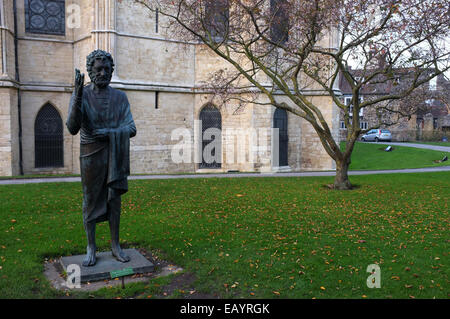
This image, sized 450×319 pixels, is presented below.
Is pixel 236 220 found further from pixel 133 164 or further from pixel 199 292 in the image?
pixel 133 164

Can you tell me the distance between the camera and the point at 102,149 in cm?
570

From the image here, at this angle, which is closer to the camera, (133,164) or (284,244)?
(284,244)

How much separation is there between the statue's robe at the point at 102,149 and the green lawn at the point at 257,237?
1321 millimetres

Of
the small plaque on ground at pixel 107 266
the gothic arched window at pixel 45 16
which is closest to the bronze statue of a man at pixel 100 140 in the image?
the small plaque on ground at pixel 107 266

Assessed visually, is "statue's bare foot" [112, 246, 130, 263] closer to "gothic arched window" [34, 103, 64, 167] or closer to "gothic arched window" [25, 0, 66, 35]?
"gothic arched window" [34, 103, 64, 167]

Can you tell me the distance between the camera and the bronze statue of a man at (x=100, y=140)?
562 centimetres

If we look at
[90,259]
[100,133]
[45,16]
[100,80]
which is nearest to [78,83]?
[100,80]

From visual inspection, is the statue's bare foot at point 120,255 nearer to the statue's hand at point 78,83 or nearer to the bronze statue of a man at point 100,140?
the bronze statue of a man at point 100,140

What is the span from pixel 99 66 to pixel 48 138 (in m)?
17.3

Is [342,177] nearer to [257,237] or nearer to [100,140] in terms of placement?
[257,237]

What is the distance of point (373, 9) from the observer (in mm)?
12266

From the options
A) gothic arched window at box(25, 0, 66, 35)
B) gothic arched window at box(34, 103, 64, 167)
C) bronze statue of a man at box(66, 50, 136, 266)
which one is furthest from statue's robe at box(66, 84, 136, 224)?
gothic arched window at box(25, 0, 66, 35)
